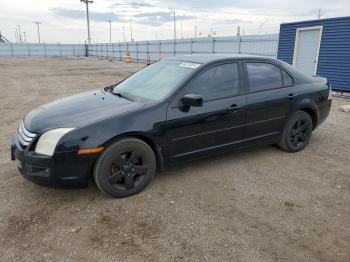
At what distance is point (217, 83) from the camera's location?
161 inches

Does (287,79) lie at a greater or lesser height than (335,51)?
lesser

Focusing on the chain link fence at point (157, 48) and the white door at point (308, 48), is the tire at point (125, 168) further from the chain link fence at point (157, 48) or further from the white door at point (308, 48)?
the chain link fence at point (157, 48)

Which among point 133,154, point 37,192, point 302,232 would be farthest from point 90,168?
point 302,232

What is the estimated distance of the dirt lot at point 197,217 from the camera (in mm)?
2695

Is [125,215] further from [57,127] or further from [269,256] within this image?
[269,256]

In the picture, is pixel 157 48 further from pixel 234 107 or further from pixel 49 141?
pixel 49 141

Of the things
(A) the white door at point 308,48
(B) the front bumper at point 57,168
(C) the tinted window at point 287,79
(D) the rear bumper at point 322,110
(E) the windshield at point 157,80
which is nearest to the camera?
(B) the front bumper at point 57,168

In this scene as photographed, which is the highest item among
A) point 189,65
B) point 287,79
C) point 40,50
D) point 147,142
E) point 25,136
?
point 189,65

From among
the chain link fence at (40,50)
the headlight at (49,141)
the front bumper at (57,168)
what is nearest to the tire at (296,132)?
the front bumper at (57,168)

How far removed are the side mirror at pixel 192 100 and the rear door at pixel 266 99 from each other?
93 cm

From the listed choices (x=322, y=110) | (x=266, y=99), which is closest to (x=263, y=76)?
(x=266, y=99)

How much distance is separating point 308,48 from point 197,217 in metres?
10.7

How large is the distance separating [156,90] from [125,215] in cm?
158

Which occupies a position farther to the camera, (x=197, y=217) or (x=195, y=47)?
(x=195, y=47)
